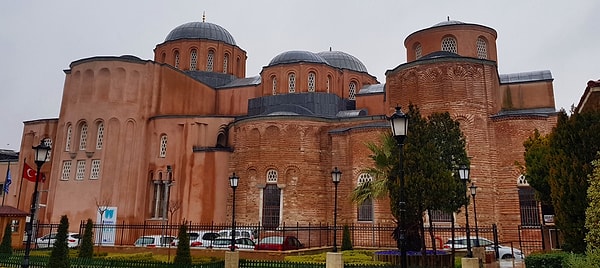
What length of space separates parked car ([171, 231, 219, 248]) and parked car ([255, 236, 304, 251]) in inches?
91.0

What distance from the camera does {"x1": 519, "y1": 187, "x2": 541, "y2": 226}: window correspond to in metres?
21.4

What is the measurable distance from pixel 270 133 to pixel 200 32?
43.8 ft

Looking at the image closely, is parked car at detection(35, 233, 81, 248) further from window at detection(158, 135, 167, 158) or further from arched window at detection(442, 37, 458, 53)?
arched window at detection(442, 37, 458, 53)

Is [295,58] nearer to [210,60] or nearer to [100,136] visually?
[210,60]

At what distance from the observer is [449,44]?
27.0 meters

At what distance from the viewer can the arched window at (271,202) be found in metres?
24.9

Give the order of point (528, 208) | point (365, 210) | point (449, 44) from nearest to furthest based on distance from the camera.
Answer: point (528, 208) < point (365, 210) < point (449, 44)

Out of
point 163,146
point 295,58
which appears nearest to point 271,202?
point 163,146

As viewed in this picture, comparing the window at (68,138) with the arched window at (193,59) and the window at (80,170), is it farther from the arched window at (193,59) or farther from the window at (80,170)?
the arched window at (193,59)

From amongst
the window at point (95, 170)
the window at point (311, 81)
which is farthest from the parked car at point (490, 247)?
the window at point (95, 170)

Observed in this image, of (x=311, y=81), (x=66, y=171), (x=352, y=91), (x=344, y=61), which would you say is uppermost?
(x=344, y=61)

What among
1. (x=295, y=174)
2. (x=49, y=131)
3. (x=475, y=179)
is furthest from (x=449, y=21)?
(x=49, y=131)

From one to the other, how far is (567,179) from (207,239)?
14994mm

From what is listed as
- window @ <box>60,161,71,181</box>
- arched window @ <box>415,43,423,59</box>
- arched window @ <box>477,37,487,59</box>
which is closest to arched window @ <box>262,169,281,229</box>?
arched window @ <box>415,43,423,59</box>
